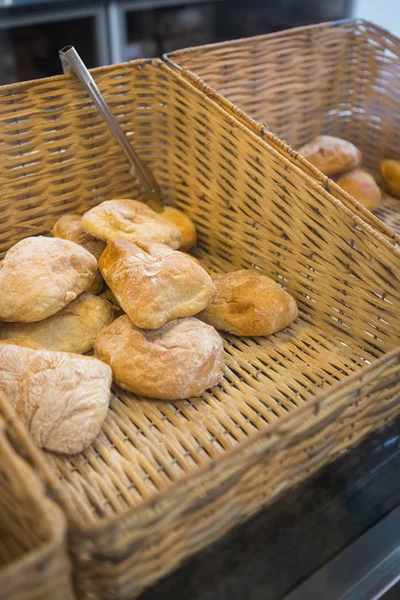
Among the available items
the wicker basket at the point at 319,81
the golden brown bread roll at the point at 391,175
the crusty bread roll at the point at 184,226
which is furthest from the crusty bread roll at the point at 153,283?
the golden brown bread roll at the point at 391,175

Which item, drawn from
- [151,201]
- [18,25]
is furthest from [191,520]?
[18,25]

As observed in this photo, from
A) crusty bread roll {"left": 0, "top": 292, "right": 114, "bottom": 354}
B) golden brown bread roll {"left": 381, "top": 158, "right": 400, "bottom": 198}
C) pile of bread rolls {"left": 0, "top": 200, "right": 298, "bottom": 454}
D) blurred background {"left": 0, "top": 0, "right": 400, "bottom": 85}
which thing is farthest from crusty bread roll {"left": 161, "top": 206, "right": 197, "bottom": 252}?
blurred background {"left": 0, "top": 0, "right": 400, "bottom": 85}

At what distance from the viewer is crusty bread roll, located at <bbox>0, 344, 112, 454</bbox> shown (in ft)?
2.43

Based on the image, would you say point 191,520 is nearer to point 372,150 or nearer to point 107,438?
point 107,438

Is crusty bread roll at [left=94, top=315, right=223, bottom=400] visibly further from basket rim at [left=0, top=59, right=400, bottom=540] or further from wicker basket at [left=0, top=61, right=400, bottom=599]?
basket rim at [left=0, top=59, right=400, bottom=540]

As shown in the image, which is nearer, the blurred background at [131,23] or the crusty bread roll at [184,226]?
the crusty bread roll at [184,226]

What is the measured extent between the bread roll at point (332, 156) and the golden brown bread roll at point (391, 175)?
11 centimetres

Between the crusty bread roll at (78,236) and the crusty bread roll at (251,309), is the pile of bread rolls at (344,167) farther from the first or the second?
the crusty bread roll at (78,236)

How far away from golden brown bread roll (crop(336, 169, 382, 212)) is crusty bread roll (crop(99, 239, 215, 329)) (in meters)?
0.54

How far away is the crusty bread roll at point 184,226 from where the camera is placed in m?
1.13

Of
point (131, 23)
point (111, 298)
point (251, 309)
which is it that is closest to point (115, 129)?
point (111, 298)

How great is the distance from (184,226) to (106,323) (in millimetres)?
297

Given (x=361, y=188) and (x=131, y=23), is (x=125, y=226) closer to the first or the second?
(x=361, y=188)

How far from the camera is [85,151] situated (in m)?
1.11
